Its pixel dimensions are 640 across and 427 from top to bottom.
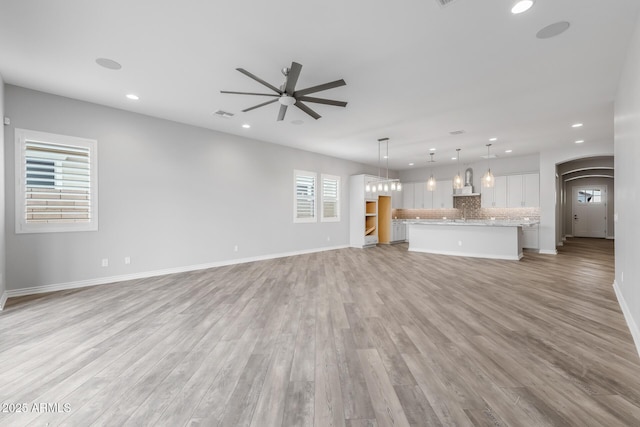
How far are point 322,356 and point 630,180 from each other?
3.67 meters

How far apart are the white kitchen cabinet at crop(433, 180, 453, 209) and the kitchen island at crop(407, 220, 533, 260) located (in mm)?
2560

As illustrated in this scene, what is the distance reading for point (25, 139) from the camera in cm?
410

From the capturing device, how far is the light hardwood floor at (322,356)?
5.51 feet

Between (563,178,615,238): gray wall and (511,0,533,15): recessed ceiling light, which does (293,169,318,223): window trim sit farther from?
(563,178,615,238): gray wall

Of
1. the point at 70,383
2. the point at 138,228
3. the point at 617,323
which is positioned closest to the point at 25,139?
the point at 138,228

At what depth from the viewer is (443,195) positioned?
1043 cm

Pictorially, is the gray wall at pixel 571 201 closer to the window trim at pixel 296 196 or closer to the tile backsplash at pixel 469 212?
the tile backsplash at pixel 469 212

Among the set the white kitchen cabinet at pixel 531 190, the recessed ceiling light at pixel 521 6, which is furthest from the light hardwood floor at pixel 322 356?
the white kitchen cabinet at pixel 531 190

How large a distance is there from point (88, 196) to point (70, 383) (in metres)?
3.65

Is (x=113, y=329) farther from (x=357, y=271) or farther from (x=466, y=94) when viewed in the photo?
(x=466, y=94)

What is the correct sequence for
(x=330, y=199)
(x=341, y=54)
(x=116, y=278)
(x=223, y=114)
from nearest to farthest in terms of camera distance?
(x=341, y=54), (x=116, y=278), (x=223, y=114), (x=330, y=199)

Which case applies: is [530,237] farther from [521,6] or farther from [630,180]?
[521,6]

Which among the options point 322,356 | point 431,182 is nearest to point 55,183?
point 322,356

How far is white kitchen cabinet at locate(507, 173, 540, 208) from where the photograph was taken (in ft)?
27.8
